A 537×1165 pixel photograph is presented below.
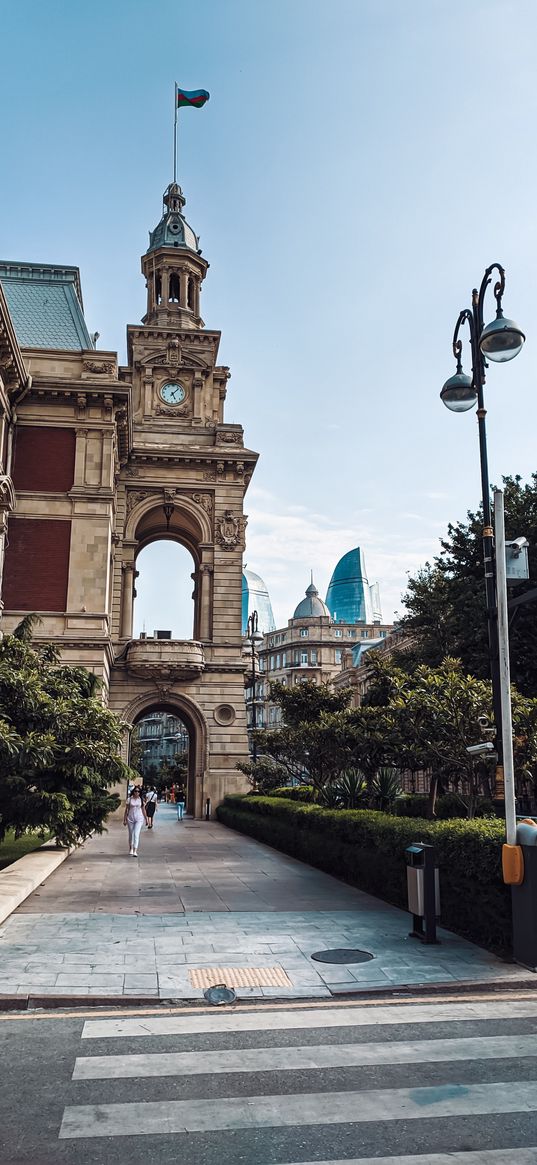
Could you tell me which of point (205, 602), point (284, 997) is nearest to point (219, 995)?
point (284, 997)

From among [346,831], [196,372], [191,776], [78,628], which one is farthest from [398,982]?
[196,372]

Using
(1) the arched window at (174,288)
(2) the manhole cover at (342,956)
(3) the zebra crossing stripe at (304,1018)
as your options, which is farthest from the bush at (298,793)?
(1) the arched window at (174,288)

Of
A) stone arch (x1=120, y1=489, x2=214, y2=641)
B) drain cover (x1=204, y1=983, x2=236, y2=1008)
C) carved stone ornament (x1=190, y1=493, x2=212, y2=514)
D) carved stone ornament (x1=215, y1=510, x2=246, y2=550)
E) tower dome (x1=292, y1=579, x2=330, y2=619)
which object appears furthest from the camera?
tower dome (x1=292, y1=579, x2=330, y2=619)

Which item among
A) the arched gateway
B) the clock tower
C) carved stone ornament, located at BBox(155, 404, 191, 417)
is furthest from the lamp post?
carved stone ornament, located at BBox(155, 404, 191, 417)

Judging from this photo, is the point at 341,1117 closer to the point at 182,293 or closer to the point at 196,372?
the point at 196,372

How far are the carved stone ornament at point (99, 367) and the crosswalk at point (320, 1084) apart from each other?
107ft

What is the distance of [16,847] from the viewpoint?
23.7 m

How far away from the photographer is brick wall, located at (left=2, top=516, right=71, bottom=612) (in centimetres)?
3512

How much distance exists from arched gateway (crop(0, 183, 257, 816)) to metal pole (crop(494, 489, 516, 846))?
2512cm

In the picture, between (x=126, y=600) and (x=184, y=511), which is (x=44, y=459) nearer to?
(x=184, y=511)

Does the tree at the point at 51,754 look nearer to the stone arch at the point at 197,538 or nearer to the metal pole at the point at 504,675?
the metal pole at the point at 504,675

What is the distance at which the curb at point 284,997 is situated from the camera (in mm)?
8742

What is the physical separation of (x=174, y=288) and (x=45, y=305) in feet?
43.6

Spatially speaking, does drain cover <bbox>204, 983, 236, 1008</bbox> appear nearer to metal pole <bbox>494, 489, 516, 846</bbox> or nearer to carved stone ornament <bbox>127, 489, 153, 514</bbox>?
metal pole <bbox>494, 489, 516, 846</bbox>
